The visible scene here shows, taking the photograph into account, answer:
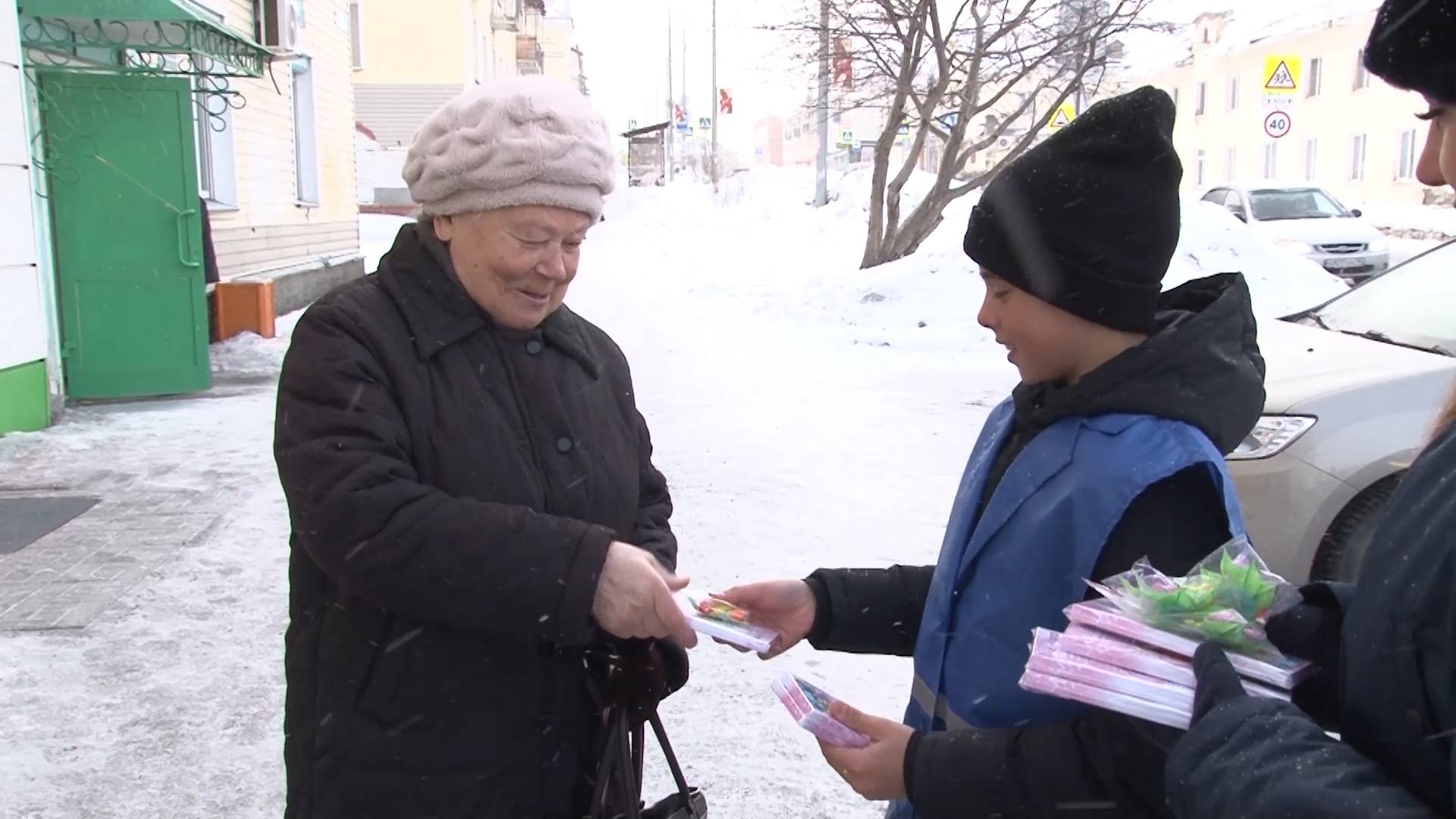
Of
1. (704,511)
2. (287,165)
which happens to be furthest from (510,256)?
(287,165)

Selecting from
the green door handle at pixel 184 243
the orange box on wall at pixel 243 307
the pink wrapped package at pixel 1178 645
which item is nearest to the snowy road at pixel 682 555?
the orange box on wall at pixel 243 307

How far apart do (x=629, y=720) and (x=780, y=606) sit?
1.02 ft

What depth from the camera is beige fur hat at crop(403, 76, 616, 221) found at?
177 centimetres

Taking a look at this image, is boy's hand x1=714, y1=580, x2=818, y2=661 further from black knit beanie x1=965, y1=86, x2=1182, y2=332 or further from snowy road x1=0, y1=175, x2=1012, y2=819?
snowy road x1=0, y1=175, x2=1012, y2=819

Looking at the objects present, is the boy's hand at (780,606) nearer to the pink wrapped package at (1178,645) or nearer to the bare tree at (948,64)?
the pink wrapped package at (1178,645)

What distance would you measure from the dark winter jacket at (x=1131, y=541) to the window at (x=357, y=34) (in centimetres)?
3075

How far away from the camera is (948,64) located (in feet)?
48.1

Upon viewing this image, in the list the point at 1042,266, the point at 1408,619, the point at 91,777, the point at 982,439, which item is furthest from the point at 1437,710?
the point at 91,777

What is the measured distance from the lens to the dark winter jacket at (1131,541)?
1366mm

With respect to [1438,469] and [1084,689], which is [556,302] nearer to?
[1084,689]

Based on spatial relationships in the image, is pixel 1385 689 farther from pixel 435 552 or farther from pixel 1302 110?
pixel 1302 110

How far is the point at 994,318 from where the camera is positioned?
5.57 ft

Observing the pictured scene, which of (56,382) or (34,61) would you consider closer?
(56,382)

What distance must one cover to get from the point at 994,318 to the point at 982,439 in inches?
10.1
